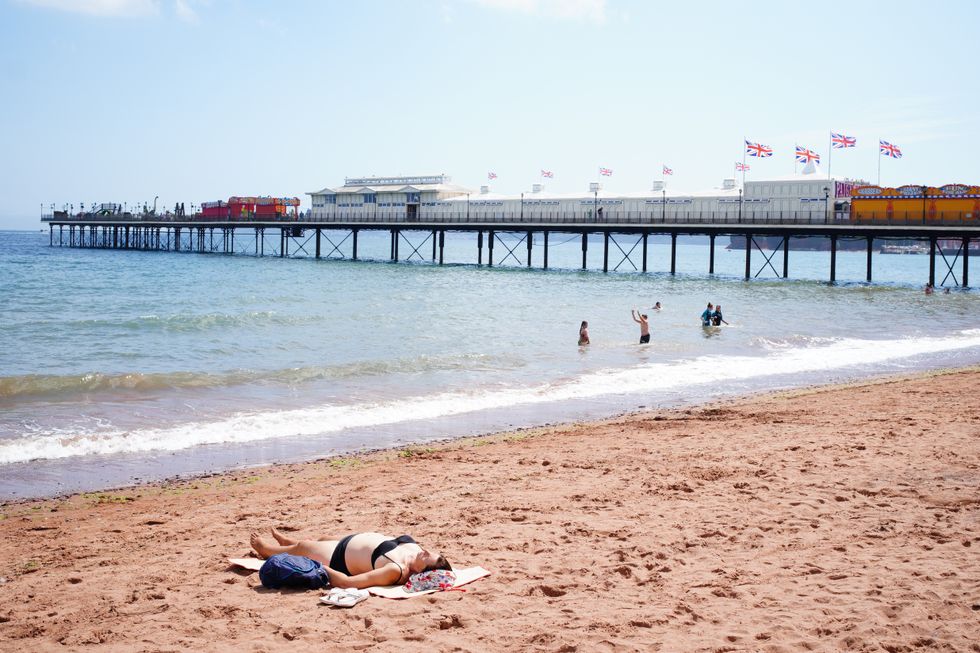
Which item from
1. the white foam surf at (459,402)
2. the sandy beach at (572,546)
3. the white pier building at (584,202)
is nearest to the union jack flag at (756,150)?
the white pier building at (584,202)

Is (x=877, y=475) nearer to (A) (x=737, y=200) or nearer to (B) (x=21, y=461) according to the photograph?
(B) (x=21, y=461)

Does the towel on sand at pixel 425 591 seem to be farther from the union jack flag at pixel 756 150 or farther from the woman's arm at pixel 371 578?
the union jack flag at pixel 756 150

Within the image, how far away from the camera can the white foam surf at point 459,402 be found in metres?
12.4

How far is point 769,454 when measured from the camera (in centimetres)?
1045

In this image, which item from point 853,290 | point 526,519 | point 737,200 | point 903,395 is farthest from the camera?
point 737,200

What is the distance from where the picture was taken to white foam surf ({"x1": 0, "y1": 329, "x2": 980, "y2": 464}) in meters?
12.4

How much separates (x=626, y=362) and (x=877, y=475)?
12.4 meters

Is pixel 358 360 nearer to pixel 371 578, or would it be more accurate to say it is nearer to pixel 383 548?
pixel 383 548

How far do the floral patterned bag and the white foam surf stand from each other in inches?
277

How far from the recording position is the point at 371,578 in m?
6.24

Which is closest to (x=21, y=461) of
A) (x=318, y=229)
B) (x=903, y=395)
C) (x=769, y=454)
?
(x=769, y=454)

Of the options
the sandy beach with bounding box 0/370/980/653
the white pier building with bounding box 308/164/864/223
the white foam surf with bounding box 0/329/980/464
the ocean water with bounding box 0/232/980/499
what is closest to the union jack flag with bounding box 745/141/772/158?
the white pier building with bounding box 308/164/864/223

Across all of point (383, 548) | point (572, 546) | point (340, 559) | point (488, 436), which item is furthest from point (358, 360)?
point (383, 548)

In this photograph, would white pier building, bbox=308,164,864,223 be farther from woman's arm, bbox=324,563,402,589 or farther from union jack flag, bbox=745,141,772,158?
woman's arm, bbox=324,563,402,589
